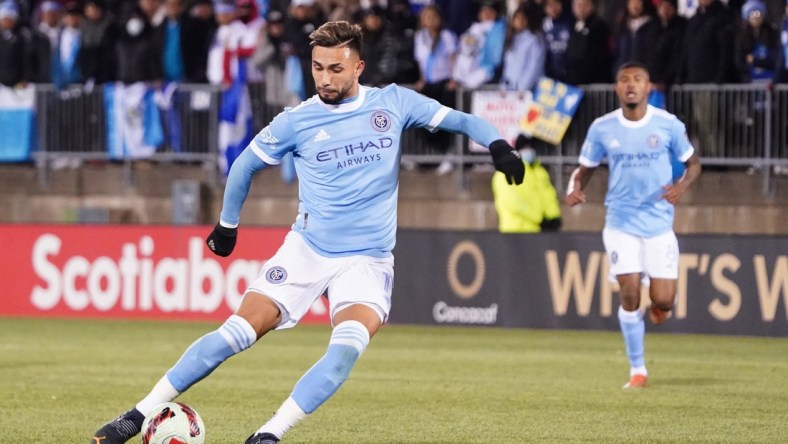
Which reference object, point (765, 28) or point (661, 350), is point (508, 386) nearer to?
point (661, 350)

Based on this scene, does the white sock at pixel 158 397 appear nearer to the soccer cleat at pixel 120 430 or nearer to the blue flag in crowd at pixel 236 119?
the soccer cleat at pixel 120 430

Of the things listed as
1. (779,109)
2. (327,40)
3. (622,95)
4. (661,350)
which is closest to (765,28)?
(779,109)

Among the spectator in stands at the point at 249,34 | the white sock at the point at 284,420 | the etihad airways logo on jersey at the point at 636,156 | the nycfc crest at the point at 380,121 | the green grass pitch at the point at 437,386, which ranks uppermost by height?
the spectator in stands at the point at 249,34

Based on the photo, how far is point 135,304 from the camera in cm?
2011

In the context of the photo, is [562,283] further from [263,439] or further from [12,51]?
[263,439]

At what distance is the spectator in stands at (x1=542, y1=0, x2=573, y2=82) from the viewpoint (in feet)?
66.1

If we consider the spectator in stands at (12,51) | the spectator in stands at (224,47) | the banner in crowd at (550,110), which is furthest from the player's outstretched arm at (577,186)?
the spectator in stands at (12,51)

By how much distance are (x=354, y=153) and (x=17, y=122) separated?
15.7 meters

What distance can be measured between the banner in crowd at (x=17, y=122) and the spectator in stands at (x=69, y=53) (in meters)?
0.44

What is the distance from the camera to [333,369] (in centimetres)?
802

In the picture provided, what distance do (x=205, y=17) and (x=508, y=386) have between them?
11.2m

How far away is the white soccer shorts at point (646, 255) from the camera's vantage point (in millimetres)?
12992

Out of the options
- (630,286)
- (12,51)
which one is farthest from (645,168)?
(12,51)

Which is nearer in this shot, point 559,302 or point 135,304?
point 559,302
